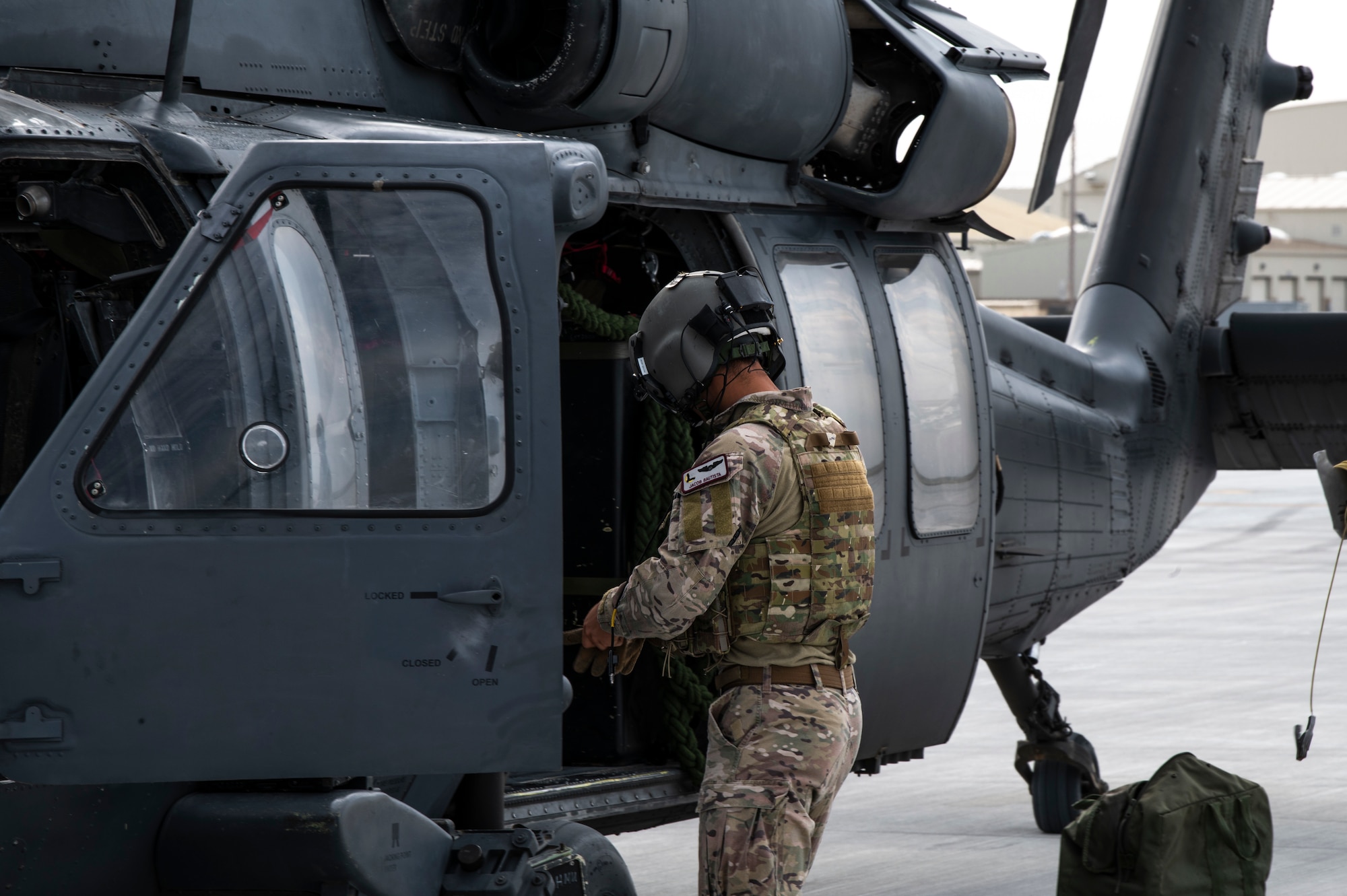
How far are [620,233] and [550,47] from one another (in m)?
0.76

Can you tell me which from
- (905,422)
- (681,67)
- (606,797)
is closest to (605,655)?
(606,797)

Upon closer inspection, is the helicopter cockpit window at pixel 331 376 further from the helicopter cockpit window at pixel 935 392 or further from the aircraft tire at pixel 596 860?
the helicopter cockpit window at pixel 935 392

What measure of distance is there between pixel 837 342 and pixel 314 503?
232 centimetres

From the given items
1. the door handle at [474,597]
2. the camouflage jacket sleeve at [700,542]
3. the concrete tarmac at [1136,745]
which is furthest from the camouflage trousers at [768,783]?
the concrete tarmac at [1136,745]

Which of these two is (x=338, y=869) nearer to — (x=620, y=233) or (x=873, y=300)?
(x=620, y=233)

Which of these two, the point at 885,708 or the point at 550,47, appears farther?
the point at 885,708

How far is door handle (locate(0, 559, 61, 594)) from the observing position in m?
3.29

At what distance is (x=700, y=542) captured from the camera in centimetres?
366

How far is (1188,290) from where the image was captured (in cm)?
798

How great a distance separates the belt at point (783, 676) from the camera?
3.86 metres

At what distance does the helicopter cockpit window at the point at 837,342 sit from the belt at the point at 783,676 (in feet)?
4.69

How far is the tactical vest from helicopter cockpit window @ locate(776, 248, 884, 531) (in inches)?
53.1

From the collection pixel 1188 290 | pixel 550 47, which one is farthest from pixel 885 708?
pixel 1188 290

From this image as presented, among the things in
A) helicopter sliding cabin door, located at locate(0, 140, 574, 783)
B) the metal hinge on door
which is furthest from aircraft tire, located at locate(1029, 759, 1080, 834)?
the metal hinge on door
